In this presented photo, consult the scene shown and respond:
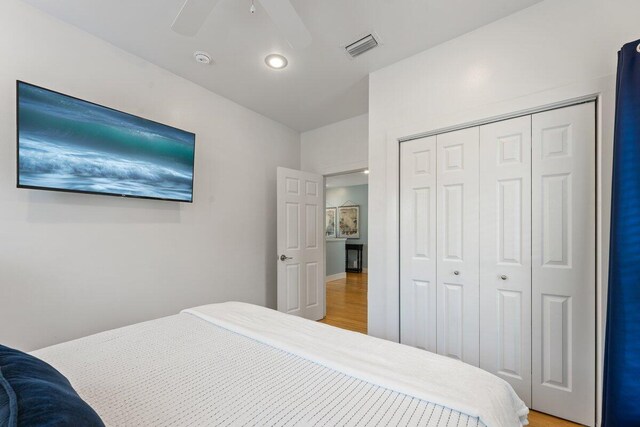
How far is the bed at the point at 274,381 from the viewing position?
2.50 feet

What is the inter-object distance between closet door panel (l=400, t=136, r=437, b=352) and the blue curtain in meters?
0.97

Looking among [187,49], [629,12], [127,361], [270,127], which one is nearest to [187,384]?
[127,361]

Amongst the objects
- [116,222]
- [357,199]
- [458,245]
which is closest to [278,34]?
[116,222]

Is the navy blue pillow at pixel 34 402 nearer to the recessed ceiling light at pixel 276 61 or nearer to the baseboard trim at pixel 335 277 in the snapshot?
the recessed ceiling light at pixel 276 61

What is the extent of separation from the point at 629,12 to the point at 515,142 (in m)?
0.81

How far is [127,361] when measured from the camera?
3.50ft

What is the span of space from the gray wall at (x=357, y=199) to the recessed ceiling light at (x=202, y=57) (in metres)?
5.93

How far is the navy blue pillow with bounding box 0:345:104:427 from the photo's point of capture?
45 cm

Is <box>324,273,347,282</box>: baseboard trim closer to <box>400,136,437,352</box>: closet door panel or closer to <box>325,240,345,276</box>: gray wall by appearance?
<box>325,240,345,276</box>: gray wall

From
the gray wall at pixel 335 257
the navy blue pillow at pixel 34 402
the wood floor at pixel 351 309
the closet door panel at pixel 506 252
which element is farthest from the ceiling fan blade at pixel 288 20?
the gray wall at pixel 335 257

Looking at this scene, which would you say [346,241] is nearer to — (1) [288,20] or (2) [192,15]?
(1) [288,20]

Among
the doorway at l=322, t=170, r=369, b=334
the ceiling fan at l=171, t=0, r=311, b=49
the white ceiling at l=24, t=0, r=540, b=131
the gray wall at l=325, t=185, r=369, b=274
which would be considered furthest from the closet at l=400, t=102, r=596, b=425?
the gray wall at l=325, t=185, r=369, b=274

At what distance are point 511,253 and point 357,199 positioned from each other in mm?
6285

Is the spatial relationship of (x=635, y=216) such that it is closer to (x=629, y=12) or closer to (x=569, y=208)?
(x=569, y=208)
